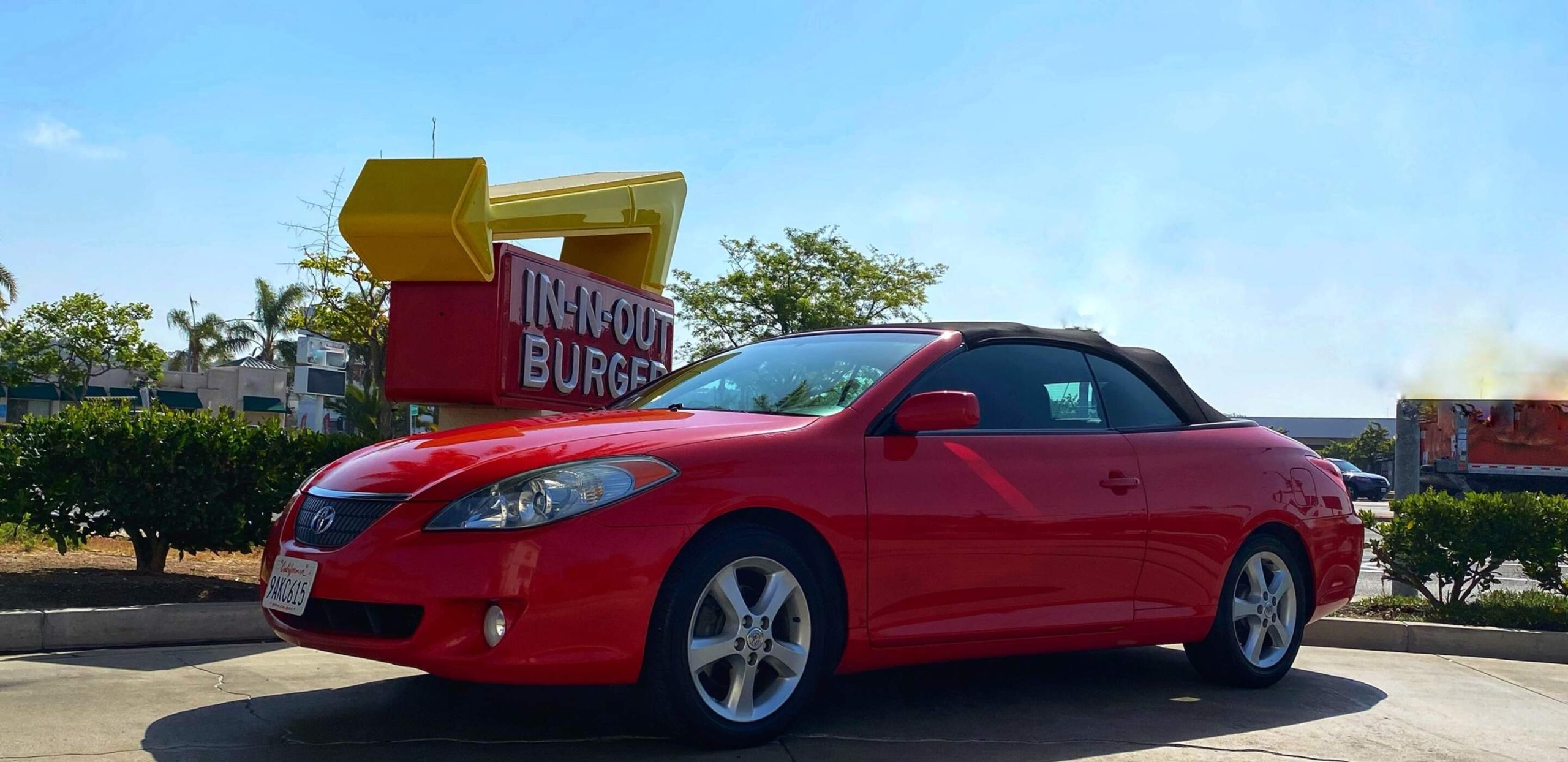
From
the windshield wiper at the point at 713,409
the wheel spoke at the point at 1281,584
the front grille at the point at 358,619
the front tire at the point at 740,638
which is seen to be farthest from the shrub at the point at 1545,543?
the front grille at the point at 358,619

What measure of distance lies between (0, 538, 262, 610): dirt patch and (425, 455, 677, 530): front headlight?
2797 millimetres

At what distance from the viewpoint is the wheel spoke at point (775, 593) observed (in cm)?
399

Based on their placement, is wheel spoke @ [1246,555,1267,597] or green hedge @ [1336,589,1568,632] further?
green hedge @ [1336,589,1568,632]

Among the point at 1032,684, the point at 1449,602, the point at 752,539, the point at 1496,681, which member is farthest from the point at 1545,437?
the point at 752,539

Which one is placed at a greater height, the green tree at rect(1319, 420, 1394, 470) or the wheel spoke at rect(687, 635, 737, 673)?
the green tree at rect(1319, 420, 1394, 470)

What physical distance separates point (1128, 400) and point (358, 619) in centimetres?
320

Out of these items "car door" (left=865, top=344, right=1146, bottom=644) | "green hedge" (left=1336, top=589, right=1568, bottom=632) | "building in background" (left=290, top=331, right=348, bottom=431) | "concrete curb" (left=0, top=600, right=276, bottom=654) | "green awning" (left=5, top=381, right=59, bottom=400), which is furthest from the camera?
"green awning" (left=5, top=381, right=59, bottom=400)

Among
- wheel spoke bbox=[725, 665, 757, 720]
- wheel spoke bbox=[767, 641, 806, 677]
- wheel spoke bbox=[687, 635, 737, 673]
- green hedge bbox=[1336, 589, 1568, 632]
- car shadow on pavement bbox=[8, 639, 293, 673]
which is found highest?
wheel spoke bbox=[687, 635, 737, 673]

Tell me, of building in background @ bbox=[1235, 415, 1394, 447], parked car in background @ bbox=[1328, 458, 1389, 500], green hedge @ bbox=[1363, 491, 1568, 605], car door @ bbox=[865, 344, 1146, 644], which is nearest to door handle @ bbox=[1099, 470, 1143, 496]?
car door @ bbox=[865, 344, 1146, 644]

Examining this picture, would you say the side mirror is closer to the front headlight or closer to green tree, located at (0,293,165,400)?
Result: the front headlight

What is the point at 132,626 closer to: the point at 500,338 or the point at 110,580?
the point at 110,580

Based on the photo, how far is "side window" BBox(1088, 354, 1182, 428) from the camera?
17.7 feet

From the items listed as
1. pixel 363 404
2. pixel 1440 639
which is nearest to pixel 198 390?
pixel 363 404

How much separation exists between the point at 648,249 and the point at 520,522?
25.9ft
